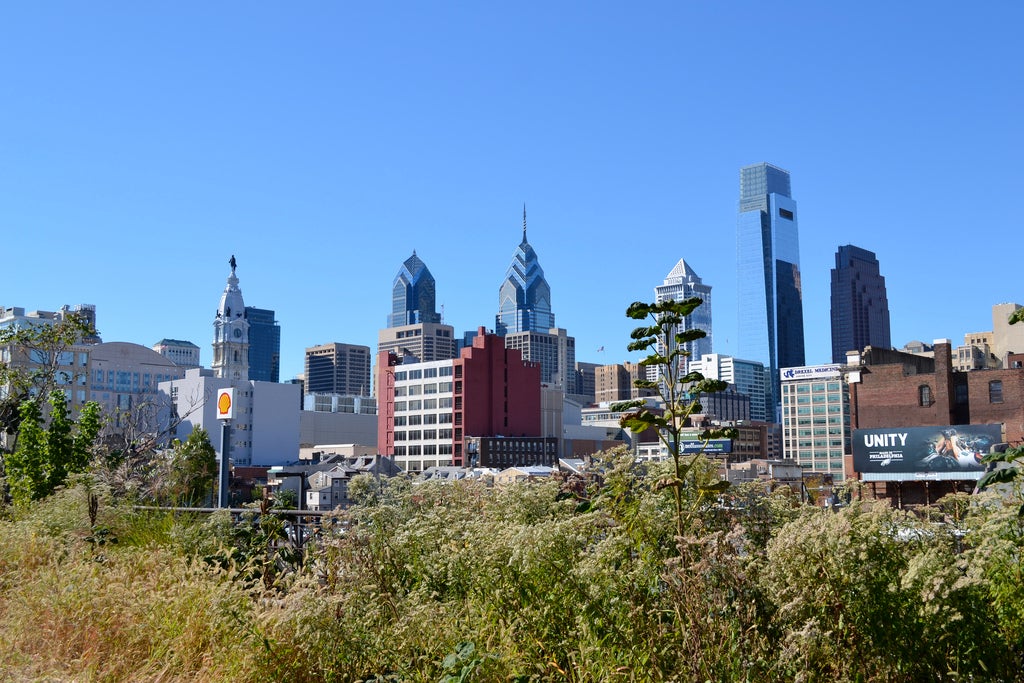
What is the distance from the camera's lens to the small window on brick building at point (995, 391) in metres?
84.2

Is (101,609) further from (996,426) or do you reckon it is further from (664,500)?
(996,426)

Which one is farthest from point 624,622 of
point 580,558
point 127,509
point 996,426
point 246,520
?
point 996,426

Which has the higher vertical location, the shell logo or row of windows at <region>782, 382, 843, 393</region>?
row of windows at <region>782, 382, 843, 393</region>

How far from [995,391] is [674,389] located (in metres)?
89.8

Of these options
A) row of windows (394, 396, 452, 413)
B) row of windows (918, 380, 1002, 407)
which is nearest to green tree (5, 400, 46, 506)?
row of windows (918, 380, 1002, 407)

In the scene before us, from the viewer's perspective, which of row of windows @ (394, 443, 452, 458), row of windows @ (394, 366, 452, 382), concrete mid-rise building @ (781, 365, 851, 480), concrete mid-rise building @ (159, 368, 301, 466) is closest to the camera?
row of windows @ (394, 443, 452, 458)

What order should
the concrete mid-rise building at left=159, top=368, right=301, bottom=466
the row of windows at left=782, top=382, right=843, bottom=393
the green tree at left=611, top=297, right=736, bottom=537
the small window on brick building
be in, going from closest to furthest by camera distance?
the green tree at left=611, top=297, right=736, bottom=537 → the small window on brick building → the concrete mid-rise building at left=159, top=368, right=301, bottom=466 → the row of windows at left=782, top=382, right=843, bottom=393

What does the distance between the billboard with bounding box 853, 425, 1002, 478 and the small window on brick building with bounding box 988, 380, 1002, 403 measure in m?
4.80

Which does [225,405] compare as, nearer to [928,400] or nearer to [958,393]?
[928,400]

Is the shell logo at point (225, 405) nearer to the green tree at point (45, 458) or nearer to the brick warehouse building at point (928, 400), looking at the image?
the green tree at point (45, 458)

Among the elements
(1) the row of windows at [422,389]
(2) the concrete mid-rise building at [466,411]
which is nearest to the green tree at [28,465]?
(2) the concrete mid-rise building at [466,411]

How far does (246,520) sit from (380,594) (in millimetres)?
4169

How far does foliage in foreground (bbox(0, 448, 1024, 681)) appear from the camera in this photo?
206 inches

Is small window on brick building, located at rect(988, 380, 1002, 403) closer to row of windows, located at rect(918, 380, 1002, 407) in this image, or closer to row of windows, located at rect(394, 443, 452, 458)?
row of windows, located at rect(918, 380, 1002, 407)
